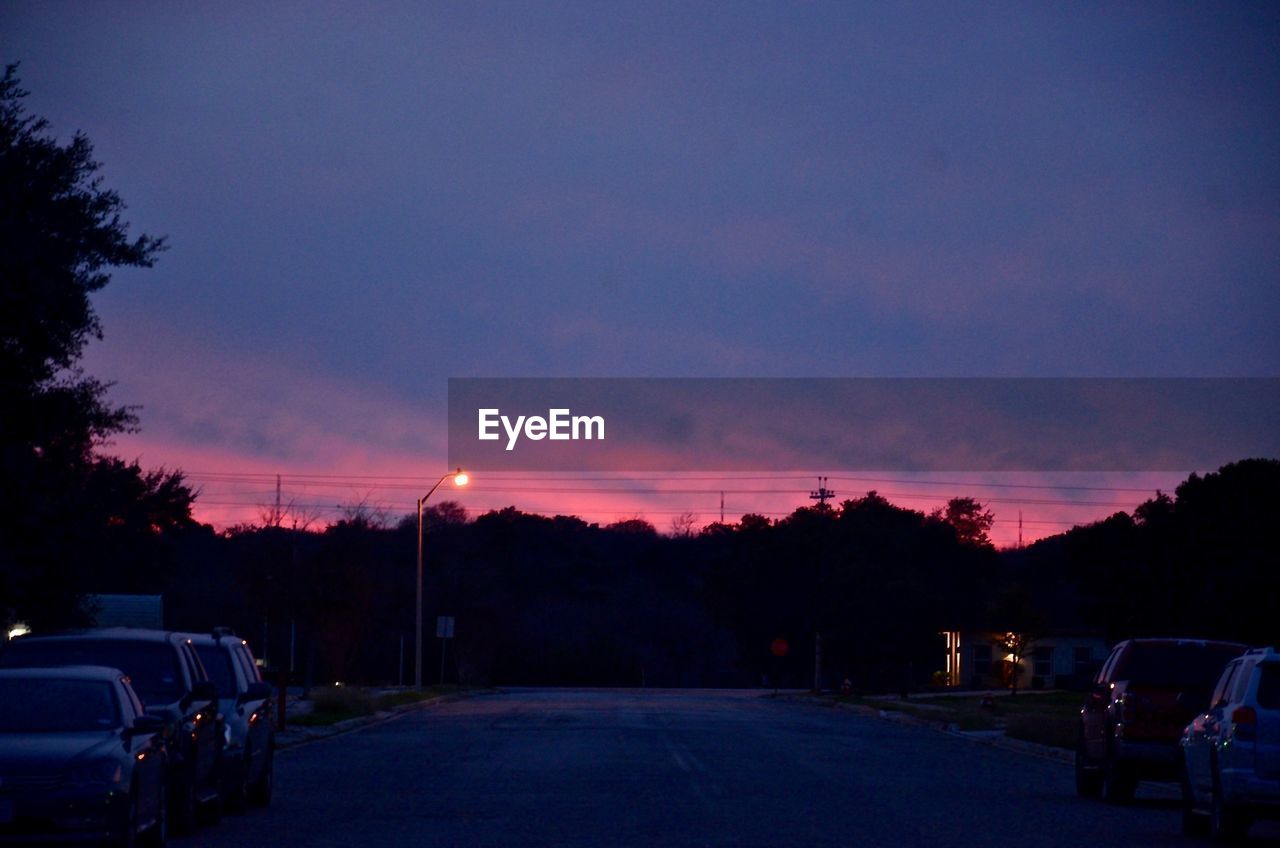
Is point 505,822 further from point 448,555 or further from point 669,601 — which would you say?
point 669,601

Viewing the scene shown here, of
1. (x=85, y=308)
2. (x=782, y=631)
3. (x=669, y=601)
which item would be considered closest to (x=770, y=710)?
(x=782, y=631)

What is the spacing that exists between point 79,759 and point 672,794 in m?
9.06

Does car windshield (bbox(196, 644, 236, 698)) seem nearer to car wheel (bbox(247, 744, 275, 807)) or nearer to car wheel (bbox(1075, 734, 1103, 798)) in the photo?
car wheel (bbox(247, 744, 275, 807))

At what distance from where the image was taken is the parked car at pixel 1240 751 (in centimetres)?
1445

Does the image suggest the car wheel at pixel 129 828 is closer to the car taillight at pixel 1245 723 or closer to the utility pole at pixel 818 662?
the car taillight at pixel 1245 723

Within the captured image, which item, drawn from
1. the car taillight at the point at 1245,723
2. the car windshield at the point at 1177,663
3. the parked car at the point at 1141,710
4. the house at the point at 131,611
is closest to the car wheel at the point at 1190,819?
the car taillight at the point at 1245,723

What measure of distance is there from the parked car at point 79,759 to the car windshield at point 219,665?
4.29 m

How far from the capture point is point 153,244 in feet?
89.1

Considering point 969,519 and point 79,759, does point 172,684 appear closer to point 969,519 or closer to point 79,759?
point 79,759

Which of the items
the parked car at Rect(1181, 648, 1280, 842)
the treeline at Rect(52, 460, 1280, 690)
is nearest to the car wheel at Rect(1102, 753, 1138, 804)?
the parked car at Rect(1181, 648, 1280, 842)

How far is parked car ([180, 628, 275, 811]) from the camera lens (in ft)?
57.4

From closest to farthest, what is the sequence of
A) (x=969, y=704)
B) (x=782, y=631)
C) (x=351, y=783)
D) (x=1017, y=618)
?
(x=351, y=783), (x=969, y=704), (x=1017, y=618), (x=782, y=631)

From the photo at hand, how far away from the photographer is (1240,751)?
578 inches

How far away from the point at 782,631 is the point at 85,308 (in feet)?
177
